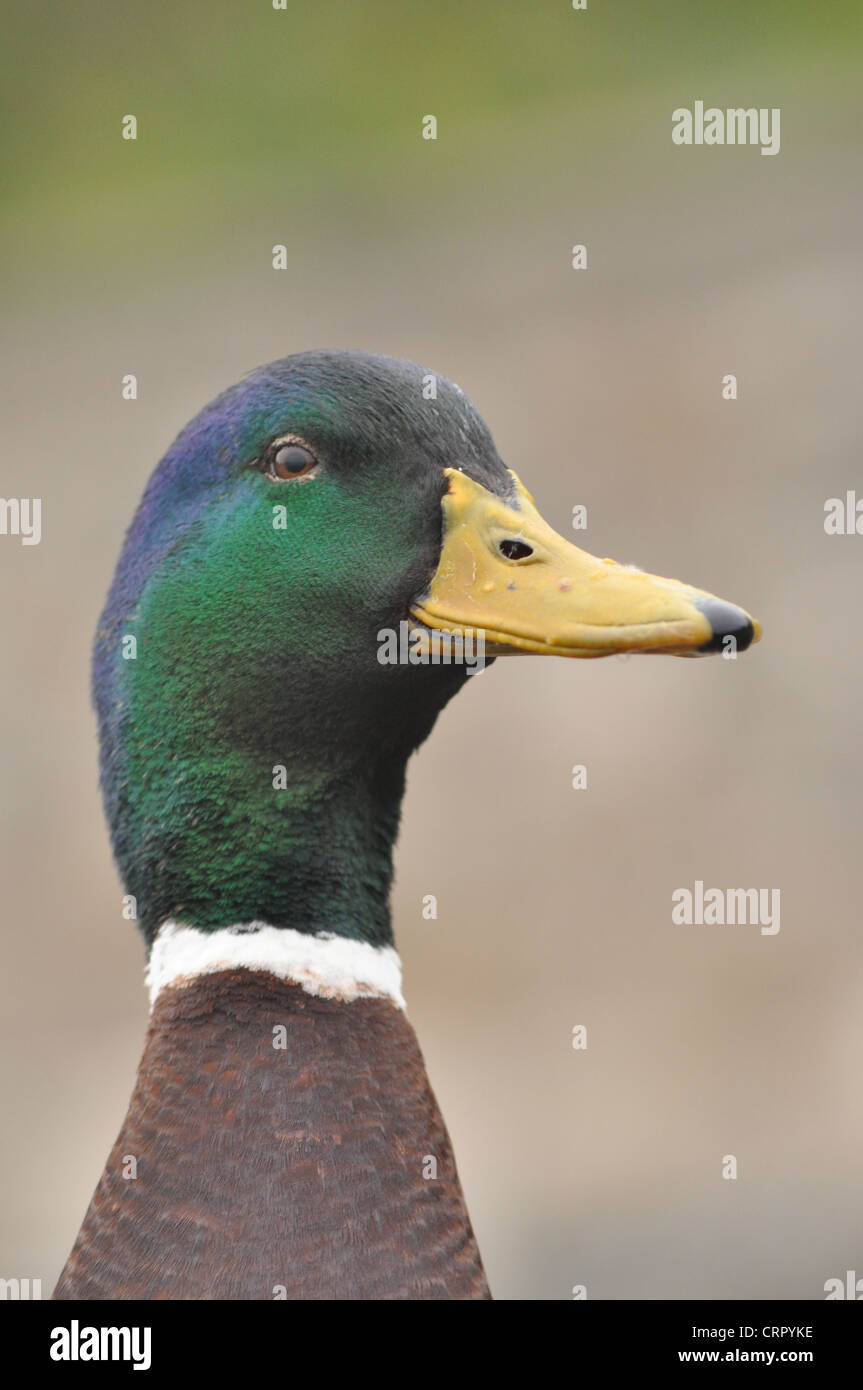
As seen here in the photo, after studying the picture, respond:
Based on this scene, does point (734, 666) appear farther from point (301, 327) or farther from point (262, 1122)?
point (262, 1122)

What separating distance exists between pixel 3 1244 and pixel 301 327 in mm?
4595

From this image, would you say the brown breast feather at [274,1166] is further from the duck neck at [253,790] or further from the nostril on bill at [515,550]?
Answer: the nostril on bill at [515,550]

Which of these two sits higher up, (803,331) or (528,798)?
(803,331)

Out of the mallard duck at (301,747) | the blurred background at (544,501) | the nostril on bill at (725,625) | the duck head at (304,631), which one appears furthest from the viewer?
the blurred background at (544,501)

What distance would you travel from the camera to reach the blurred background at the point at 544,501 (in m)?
5.15

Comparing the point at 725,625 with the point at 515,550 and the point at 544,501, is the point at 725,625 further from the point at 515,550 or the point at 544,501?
the point at 544,501

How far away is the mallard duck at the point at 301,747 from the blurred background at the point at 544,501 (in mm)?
2840

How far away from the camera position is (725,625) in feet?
5.43

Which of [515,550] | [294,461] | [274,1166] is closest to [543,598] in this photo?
[515,550]

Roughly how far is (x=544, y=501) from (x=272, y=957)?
16.4 ft

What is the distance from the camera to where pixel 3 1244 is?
5.04 metres

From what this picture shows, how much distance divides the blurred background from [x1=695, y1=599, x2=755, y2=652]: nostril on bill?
3.16m

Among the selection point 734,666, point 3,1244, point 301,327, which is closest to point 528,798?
point 734,666

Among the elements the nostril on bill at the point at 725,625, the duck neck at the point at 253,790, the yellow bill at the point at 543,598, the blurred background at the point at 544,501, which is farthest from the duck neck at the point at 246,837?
the blurred background at the point at 544,501
